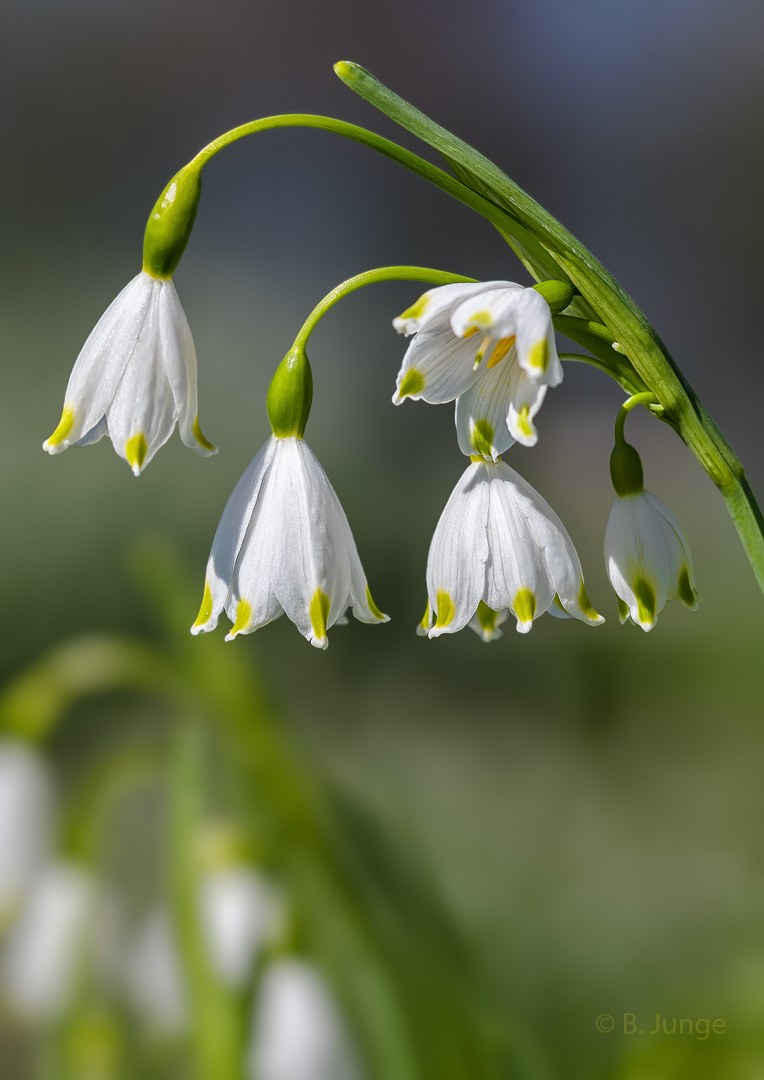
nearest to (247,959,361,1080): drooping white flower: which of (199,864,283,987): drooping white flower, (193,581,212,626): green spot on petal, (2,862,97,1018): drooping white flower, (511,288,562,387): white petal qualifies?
(199,864,283,987): drooping white flower

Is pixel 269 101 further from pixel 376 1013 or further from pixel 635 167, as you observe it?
pixel 376 1013

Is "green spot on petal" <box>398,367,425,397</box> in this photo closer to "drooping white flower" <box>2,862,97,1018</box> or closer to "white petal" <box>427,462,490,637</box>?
"white petal" <box>427,462,490,637</box>

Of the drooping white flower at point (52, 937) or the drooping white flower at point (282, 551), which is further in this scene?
the drooping white flower at point (52, 937)

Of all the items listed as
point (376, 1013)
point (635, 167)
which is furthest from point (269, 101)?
point (376, 1013)

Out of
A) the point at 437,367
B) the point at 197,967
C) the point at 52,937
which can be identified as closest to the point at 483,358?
the point at 437,367

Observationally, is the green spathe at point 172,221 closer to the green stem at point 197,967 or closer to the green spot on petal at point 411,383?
the green spot on petal at point 411,383

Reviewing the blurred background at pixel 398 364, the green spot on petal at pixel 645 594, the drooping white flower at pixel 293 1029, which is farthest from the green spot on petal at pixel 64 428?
the blurred background at pixel 398 364
